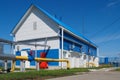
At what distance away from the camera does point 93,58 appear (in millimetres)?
46281

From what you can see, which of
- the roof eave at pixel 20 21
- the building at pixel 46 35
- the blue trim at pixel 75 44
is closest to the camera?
the building at pixel 46 35

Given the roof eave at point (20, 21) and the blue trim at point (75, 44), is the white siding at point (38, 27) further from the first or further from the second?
the blue trim at point (75, 44)

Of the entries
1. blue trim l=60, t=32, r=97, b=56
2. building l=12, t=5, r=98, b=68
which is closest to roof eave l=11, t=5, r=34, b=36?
building l=12, t=5, r=98, b=68

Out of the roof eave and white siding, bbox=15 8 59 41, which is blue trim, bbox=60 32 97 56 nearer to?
white siding, bbox=15 8 59 41

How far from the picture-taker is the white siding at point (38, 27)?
27.6m

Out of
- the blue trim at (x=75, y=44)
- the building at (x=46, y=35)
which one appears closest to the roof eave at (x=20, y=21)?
the building at (x=46, y=35)

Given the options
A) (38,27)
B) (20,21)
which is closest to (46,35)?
(38,27)

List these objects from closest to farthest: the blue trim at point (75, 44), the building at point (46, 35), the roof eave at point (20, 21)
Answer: the building at point (46, 35) → the blue trim at point (75, 44) → the roof eave at point (20, 21)

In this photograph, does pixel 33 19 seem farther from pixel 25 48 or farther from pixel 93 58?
pixel 93 58

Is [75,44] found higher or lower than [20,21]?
lower

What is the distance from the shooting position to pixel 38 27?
28.7m

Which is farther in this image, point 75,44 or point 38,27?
point 75,44

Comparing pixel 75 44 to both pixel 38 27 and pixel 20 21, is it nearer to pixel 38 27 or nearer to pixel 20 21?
pixel 38 27

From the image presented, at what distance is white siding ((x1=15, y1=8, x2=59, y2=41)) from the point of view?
27.6 metres
